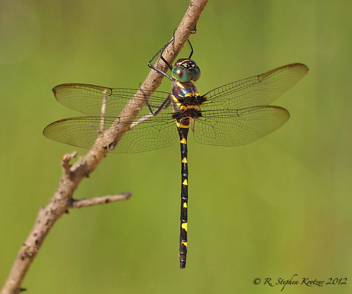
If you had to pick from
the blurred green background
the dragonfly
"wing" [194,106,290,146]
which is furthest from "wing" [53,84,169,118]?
the blurred green background

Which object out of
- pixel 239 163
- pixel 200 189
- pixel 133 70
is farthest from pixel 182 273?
pixel 133 70

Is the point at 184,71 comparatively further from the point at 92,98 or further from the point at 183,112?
the point at 92,98

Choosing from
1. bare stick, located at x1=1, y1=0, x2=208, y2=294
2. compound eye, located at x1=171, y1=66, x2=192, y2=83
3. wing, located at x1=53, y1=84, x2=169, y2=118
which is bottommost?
bare stick, located at x1=1, y1=0, x2=208, y2=294

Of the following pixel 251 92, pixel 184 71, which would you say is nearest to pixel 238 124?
pixel 251 92

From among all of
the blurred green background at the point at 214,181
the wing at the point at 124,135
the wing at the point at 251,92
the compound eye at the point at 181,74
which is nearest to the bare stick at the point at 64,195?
the wing at the point at 124,135

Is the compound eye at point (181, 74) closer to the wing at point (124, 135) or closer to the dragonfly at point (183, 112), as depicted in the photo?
the dragonfly at point (183, 112)

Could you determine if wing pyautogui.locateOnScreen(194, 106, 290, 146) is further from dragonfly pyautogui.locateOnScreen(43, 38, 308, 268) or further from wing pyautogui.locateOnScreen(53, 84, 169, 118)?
wing pyautogui.locateOnScreen(53, 84, 169, 118)

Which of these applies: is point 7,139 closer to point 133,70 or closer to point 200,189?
point 133,70
